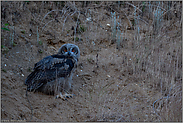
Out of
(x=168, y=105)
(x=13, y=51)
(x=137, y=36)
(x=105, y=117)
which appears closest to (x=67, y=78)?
(x=105, y=117)

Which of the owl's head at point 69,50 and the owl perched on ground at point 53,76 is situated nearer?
the owl perched on ground at point 53,76

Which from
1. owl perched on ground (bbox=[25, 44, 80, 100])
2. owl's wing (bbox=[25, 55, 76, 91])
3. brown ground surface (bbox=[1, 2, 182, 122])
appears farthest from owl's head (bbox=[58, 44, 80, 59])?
brown ground surface (bbox=[1, 2, 182, 122])

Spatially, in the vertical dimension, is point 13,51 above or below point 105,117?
above

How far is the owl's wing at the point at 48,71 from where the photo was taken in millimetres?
4516

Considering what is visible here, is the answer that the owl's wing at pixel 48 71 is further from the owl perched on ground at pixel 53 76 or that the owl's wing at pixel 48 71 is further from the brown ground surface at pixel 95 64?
the brown ground surface at pixel 95 64

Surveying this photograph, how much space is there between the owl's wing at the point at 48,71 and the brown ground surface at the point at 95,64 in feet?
0.78

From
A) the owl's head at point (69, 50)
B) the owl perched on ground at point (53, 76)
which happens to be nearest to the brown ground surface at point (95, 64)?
the owl perched on ground at point (53, 76)

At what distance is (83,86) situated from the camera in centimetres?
532

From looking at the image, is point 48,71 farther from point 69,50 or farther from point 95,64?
point 95,64

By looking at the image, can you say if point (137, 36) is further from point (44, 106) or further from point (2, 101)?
point (2, 101)

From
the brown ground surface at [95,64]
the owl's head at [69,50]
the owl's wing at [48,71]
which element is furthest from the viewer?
the owl's head at [69,50]

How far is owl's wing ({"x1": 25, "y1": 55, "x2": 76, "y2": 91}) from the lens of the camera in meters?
4.52

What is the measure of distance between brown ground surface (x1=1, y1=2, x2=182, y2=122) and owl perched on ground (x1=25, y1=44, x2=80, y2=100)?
0.19 metres

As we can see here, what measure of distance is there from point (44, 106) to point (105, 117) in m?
1.34
